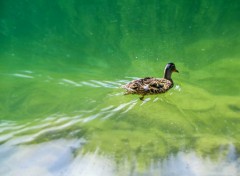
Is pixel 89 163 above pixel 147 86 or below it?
below

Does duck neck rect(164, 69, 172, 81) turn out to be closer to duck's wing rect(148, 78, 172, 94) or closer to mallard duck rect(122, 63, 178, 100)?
mallard duck rect(122, 63, 178, 100)

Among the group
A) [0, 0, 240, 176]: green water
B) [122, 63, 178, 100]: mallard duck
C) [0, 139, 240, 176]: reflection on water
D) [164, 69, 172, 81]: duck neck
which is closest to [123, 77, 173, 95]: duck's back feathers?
[122, 63, 178, 100]: mallard duck

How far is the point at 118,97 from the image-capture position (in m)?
5.82

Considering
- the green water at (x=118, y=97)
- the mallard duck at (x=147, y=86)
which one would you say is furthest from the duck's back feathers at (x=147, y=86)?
the green water at (x=118, y=97)

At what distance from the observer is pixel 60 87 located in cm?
643

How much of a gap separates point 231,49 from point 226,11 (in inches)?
118

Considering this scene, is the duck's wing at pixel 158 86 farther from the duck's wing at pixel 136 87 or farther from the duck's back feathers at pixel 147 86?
the duck's wing at pixel 136 87

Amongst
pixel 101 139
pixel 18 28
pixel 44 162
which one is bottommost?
pixel 44 162

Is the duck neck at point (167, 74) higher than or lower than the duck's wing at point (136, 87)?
higher

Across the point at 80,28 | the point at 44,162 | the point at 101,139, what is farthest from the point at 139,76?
the point at 80,28

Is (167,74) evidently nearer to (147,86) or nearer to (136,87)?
(147,86)

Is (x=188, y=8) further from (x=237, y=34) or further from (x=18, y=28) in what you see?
(x=18, y=28)

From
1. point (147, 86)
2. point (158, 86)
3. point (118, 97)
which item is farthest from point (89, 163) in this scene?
point (158, 86)

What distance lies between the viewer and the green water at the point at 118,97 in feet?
14.9
